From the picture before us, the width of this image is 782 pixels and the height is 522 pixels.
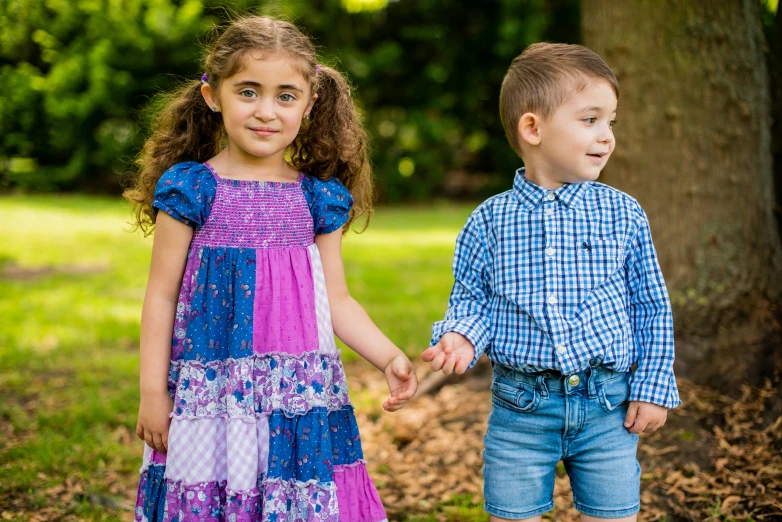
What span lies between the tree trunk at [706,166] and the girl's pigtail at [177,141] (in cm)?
208

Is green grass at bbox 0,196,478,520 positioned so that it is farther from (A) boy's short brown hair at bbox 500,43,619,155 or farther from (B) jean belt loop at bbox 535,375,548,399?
(A) boy's short brown hair at bbox 500,43,619,155

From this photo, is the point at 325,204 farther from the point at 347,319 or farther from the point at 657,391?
the point at 657,391

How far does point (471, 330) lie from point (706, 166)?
194 cm

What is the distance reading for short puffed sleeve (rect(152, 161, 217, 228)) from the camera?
220 centimetres

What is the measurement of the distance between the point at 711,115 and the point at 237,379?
2577 millimetres

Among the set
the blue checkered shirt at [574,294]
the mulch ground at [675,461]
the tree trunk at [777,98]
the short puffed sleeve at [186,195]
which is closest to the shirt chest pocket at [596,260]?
the blue checkered shirt at [574,294]

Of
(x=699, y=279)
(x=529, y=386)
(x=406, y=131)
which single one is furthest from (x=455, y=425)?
(x=406, y=131)

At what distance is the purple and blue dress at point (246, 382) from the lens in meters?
2.17

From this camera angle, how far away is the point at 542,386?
87.2 inches

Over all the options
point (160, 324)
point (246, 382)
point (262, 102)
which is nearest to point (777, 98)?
point (262, 102)

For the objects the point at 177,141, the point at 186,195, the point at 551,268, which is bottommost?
the point at 551,268

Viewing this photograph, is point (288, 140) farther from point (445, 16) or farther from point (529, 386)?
point (445, 16)

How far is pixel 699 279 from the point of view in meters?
3.61

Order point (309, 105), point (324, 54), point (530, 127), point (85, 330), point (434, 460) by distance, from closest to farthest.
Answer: point (530, 127), point (309, 105), point (434, 460), point (85, 330), point (324, 54)
